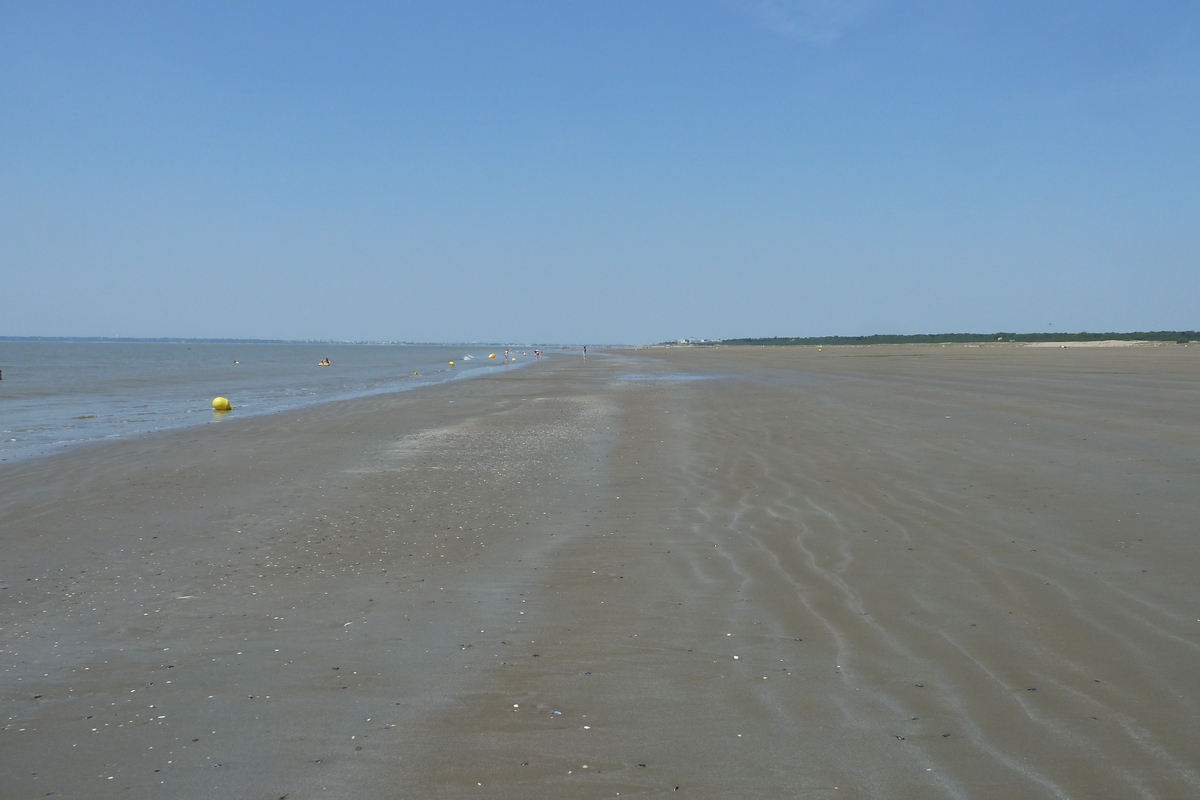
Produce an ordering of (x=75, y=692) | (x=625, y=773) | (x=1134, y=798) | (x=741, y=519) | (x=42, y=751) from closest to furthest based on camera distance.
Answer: (x=1134, y=798) < (x=625, y=773) < (x=42, y=751) < (x=75, y=692) < (x=741, y=519)

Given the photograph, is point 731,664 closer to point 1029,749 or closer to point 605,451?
point 1029,749

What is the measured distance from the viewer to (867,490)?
29.8ft

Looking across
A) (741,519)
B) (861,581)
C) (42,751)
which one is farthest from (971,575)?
(42,751)

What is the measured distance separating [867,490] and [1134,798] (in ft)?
20.4

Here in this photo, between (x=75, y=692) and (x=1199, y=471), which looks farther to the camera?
(x=1199, y=471)

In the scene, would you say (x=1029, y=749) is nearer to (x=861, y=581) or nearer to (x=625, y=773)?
(x=625, y=773)

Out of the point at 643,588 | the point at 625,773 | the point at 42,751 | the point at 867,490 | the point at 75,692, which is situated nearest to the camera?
the point at 625,773

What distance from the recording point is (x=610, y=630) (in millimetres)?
4848

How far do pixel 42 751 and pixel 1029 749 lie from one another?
4.16m

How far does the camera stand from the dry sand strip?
3301mm

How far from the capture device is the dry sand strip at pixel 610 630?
3301mm

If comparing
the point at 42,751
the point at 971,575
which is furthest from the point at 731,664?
the point at 42,751

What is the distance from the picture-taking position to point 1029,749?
334 cm

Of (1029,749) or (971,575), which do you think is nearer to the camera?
(1029,749)
